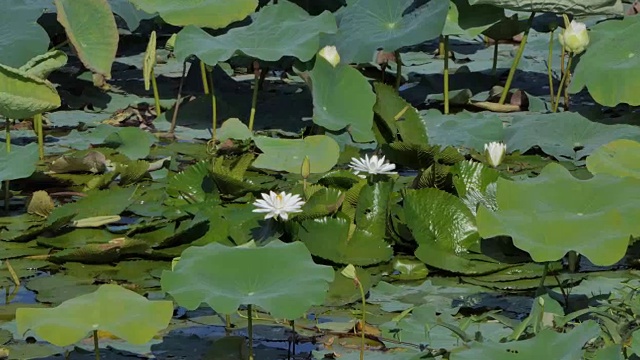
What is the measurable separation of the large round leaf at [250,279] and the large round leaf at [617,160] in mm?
1054

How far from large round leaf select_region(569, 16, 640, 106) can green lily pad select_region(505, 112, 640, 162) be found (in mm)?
129

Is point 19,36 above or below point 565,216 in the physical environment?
below

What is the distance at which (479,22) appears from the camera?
4594mm

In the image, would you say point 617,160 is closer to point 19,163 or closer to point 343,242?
point 343,242

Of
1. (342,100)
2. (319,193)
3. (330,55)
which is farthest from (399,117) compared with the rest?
(319,193)

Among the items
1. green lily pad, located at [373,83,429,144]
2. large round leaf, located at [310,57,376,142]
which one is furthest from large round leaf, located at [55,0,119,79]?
green lily pad, located at [373,83,429,144]

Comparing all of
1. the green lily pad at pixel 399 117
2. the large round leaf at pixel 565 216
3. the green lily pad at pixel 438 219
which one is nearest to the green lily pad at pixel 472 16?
the green lily pad at pixel 399 117

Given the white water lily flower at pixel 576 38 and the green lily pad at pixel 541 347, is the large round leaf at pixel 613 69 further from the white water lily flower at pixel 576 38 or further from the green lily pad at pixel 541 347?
the green lily pad at pixel 541 347

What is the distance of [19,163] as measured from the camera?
3293mm

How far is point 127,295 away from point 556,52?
3.89 meters

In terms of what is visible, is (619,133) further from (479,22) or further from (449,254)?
(449,254)

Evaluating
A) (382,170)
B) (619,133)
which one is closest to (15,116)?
(382,170)

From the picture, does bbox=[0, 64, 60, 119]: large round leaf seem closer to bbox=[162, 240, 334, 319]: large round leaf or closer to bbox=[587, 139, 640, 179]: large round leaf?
bbox=[162, 240, 334, 319]: large round leaf

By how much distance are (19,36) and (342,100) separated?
4.09 ft
